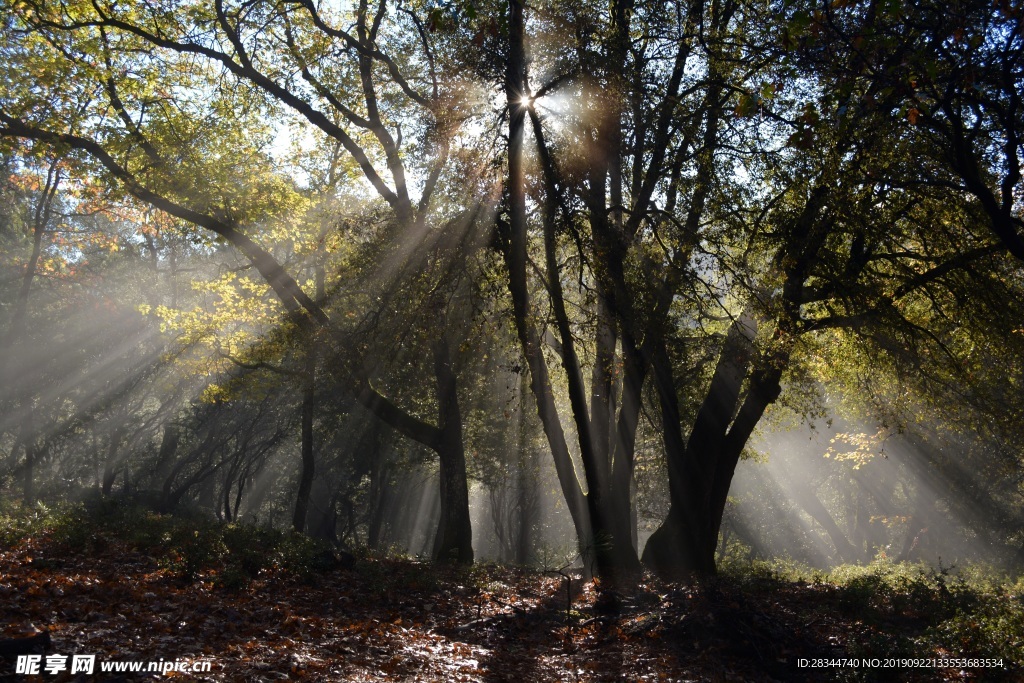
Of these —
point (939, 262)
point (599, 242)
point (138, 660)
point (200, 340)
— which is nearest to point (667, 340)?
point (599, 242)

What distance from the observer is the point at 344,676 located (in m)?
5.96

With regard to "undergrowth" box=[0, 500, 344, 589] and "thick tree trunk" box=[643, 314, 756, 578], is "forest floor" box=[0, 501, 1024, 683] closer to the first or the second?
"undergrowth" box=[0, 500, 344, 589]

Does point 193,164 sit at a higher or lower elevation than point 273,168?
lower

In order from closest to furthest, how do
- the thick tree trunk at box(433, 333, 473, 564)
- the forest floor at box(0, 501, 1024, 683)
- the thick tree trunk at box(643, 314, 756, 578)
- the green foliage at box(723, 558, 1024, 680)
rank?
1. the forest floor at box(0, 501, 1024, 683)
2. the green foliage at box(723, 558, 1024, 680)
3. the thick tree trunk at box(643, 314, 756, 578)
4. the thick tree trunk at box(433, 333, 473, 564)

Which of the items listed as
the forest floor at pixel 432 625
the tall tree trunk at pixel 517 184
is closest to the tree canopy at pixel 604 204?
the tall tree trunk at pixel 517 184

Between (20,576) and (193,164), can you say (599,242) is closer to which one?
(20,576)

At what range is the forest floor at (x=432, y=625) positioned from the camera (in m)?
6.26

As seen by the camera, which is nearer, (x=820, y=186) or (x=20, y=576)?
(x=20, y=576)

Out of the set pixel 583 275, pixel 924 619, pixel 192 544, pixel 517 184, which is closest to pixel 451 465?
pixel 583 275

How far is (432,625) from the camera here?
9188mm

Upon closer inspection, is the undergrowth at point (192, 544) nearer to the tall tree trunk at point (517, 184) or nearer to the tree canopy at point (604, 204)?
the tree canopy at point (604, 204)

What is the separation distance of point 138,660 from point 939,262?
13147mm

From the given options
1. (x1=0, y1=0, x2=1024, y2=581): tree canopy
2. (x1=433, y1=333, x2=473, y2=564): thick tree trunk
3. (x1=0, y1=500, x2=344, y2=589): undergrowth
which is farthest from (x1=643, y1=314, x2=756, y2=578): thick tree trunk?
(x1=0, y1=500, x2=344, y2=589): undergrowth

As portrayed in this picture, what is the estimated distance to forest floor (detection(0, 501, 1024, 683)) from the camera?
6.26 metres
